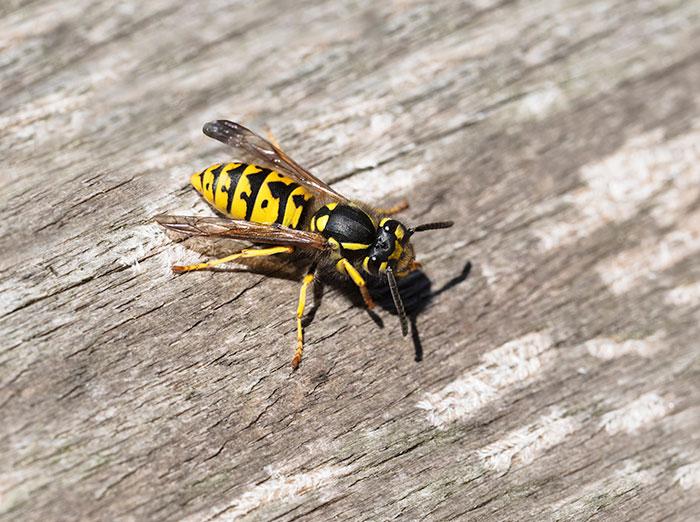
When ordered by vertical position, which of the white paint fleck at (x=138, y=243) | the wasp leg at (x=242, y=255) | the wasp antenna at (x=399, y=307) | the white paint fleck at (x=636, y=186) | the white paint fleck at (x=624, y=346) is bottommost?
the white paint fleck at (x=624, y=346)

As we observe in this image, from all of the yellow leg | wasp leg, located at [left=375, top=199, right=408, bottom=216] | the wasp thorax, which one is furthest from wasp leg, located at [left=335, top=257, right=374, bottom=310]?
wasp leg, located at [left=375, top=199, right=408, bottom=216]

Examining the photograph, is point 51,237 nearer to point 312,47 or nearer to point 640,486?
point 312,47

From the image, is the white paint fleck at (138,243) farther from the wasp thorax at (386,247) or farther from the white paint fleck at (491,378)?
the white paint fleck at (491,378)

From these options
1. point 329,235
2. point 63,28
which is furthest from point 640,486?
point 63,28

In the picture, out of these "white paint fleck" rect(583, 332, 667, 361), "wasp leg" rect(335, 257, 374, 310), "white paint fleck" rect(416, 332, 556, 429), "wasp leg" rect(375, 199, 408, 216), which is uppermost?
"wasp leg" rect(375, 199, 408, 216)

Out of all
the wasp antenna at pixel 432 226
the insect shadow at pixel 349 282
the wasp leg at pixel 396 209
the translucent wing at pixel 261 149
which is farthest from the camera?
the wasp leg at pixel 396 209

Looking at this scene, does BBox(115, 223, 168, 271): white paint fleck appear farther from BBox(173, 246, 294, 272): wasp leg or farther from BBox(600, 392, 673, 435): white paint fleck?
BBox(600, 392, 673, 435): white paint fleck

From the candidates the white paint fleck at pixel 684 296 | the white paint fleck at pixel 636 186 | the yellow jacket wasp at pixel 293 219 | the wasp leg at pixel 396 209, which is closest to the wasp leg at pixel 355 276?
the yellow jacket wasp at pixel 293 219
